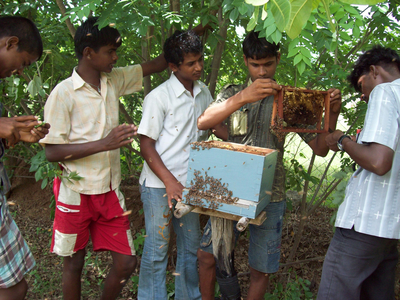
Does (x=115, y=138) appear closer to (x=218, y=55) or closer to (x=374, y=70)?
(x=218, y=55)

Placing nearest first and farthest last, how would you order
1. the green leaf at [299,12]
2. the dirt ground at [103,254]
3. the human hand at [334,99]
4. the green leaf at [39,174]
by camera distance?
the green leaf at [299,12] → the human hand at [334,99] → the green leaf at [39,174] → the dirt ground at [103,254]

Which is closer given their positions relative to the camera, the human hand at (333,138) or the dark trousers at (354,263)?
the dark trousers at (354,263)

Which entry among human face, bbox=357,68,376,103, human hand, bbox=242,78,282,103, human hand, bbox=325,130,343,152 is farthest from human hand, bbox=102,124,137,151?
human face, bbox=357,68,376,103

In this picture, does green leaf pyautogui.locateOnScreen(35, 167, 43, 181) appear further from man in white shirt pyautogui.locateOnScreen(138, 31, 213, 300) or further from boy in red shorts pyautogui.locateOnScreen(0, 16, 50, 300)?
man in white shirt pyautogui.locateOnScreen(138, 31, 213, 300)

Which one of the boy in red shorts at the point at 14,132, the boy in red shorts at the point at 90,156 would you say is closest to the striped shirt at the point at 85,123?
the boy in red shorts at the point at 90,156

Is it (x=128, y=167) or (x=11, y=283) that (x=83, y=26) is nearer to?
(x=11, y=283)

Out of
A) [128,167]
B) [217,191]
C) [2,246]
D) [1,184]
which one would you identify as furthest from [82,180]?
[128,167]

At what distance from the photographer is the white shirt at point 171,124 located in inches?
106

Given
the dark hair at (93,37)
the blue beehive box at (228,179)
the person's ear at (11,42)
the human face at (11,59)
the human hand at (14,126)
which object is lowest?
the blue beehive box at (228,179)

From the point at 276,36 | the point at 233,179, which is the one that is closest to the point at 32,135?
the point at 233,179

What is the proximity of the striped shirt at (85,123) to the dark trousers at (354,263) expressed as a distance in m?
1.67

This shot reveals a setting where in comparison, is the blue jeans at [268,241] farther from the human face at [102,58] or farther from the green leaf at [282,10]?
the green leaf at [282,10]

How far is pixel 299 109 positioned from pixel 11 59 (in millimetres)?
1838

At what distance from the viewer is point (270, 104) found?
Result: 2637 mm
